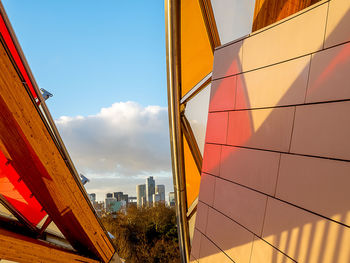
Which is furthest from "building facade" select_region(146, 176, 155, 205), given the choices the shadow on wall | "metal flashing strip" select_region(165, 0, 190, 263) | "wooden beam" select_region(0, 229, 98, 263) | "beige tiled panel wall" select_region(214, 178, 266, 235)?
"beige tiled panel wall" select_region(214, 178, 266, 235)

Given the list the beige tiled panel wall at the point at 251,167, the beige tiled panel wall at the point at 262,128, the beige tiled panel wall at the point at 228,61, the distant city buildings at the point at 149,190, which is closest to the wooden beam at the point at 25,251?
the beige tiled panel wall at the point at 251,167

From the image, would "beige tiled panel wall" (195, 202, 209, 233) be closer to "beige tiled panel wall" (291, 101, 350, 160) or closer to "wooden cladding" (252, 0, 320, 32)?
"beige tiled panel wall" (291, 101, 350, 160)

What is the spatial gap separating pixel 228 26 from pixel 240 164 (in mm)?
3413

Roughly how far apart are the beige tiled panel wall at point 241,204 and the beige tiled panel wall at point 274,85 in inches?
50.2

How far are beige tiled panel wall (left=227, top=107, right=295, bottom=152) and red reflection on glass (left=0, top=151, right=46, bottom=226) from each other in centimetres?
483

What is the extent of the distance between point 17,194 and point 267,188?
6354 mm

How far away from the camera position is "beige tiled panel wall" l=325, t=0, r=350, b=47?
7.37 ft

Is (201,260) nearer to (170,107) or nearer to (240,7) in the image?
(170,107)

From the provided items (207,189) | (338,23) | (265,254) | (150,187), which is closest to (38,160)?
(207,189)

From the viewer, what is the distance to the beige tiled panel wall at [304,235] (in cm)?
216

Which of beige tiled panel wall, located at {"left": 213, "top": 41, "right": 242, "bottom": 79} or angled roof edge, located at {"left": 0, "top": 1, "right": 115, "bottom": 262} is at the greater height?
beige tiled panel wall, located at {"left": 213, "top": 41, "right": 242, "bottom": 79}

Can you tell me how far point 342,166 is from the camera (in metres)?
2.15

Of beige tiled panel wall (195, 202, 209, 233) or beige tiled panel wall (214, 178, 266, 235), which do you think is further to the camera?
beige tiled panel wall (195, 202, 209, 233)

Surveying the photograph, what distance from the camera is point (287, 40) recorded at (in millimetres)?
2930
